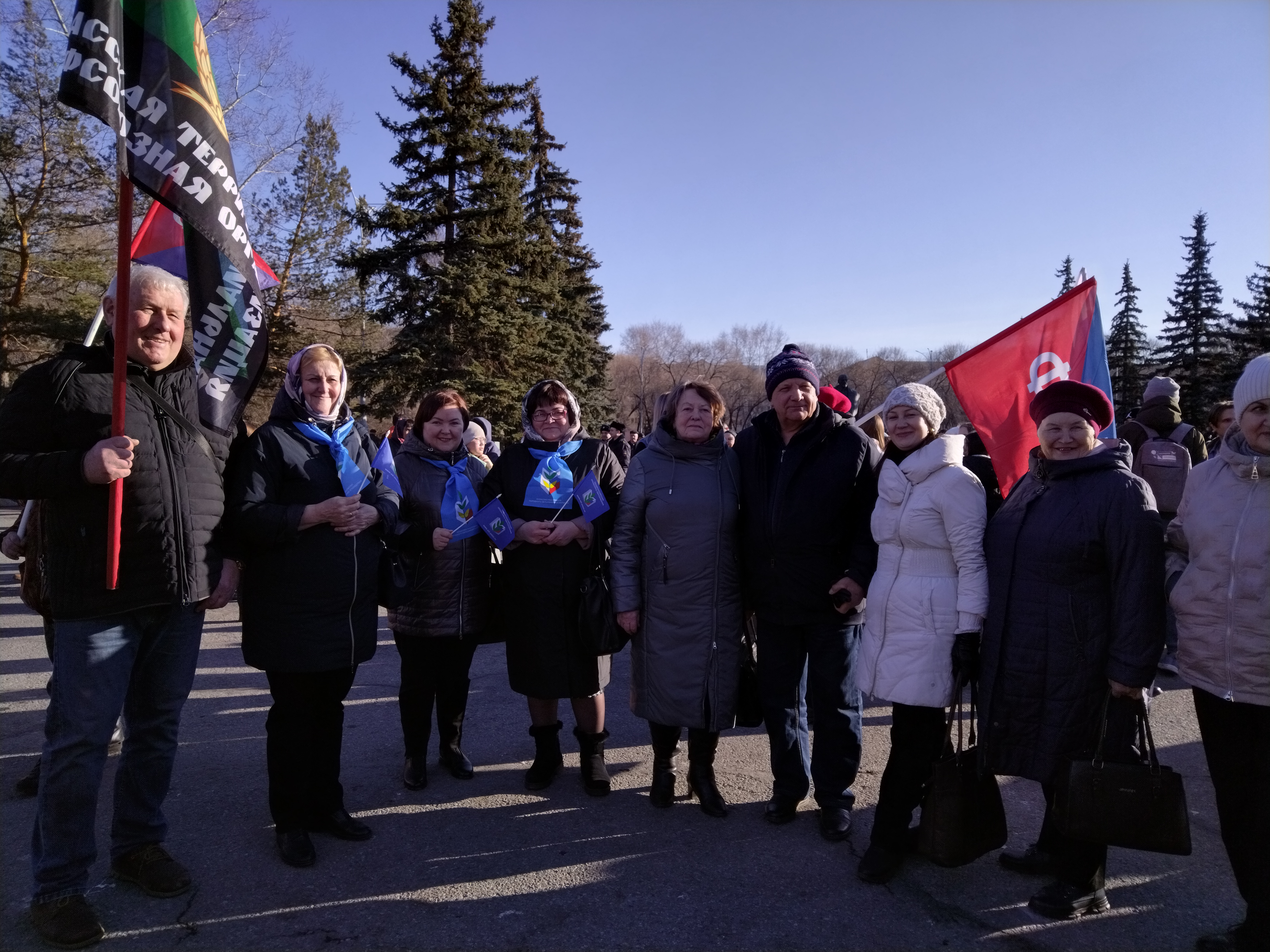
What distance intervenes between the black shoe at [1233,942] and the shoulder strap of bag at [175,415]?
4.15 m

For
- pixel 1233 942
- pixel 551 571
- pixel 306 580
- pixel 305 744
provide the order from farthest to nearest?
1. pixel 551 571
2. pixel 305 744
3. pixel 306 580
4. pixel 1233 942

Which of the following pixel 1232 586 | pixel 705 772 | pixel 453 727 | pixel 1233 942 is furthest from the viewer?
pixel 453 727

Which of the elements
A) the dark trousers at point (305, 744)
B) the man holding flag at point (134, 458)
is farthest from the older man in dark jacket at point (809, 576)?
the man holding flag at point (134, 458)

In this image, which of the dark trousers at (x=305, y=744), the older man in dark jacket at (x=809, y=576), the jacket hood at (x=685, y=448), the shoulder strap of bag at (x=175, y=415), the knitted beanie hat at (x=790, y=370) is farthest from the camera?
the jacket hood at (x=685, y=448)

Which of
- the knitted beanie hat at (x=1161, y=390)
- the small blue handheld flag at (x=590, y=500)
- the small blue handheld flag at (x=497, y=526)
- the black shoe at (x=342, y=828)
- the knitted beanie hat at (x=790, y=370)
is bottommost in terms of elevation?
the black shoe at (x=342, y=828)

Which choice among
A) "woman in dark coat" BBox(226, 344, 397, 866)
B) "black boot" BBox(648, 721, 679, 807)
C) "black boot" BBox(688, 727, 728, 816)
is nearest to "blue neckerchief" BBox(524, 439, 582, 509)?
"woman in dark coat" BBox(226, 344, 397, 866)

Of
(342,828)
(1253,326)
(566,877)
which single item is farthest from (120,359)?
(1253,326)

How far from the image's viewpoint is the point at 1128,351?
38.7 metres

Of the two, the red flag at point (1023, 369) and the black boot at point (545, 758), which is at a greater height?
the red flag at point (1023, 369)

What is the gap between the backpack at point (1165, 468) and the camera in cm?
646

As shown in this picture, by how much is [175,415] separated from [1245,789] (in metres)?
4.11

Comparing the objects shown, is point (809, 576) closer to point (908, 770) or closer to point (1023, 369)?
point (908, 770)

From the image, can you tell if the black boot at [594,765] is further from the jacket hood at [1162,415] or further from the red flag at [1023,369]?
the jacket hood at [1162,415]

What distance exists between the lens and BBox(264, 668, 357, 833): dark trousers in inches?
131
